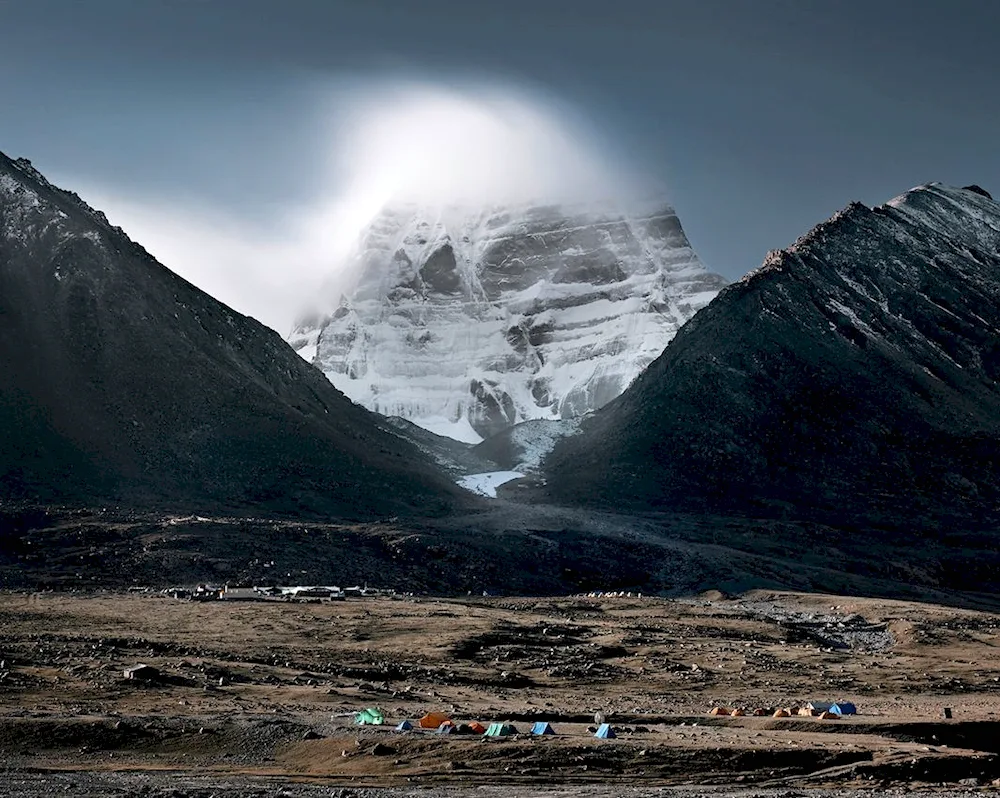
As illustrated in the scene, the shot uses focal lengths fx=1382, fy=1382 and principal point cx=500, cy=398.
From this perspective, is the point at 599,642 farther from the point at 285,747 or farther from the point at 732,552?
the point at 732,552

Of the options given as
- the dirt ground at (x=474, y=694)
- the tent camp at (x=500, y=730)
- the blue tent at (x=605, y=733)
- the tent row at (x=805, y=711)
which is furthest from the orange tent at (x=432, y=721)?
the tent row at (x=805, y=711)

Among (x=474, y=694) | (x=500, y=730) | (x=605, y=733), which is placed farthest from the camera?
(x=474, y=694)

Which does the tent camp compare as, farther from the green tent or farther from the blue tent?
the green tent

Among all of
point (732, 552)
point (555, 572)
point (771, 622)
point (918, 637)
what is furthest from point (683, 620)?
point (732, 552)

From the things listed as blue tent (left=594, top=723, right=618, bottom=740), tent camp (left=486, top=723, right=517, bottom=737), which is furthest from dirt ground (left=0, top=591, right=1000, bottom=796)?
tent camp (left=486, top=723, right=517, bottom=737)

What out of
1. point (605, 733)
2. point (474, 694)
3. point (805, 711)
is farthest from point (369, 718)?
point (805, 711)

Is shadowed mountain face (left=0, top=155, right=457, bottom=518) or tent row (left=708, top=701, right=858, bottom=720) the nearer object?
tent row (left=708, top=701, right=858, bottom=720)

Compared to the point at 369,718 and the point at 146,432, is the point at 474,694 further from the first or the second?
the point at 146,432
